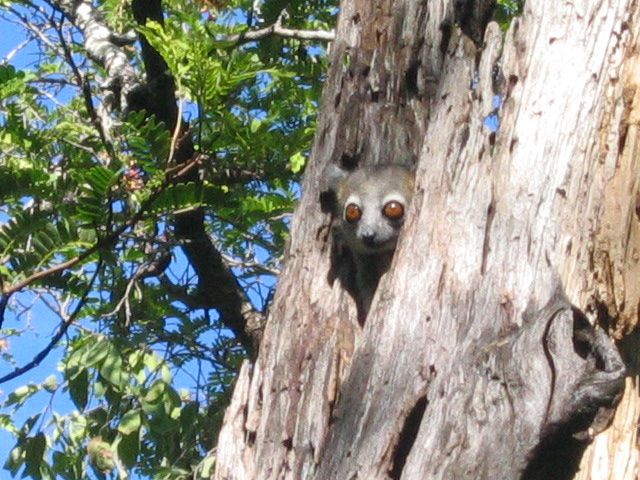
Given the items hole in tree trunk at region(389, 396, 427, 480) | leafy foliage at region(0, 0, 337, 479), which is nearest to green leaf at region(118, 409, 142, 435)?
leafy foliage at region(0, 0, 337, 479)

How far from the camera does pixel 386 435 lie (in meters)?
3.44

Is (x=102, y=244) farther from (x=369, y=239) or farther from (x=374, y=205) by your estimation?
(x=374, y=205)

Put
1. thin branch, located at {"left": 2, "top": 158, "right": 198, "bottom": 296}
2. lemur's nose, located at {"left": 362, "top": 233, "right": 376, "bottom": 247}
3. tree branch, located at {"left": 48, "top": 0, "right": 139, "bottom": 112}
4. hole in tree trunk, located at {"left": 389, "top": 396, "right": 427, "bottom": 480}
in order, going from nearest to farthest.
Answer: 1. hole in tree trunk, located at {"left": 389, "top": 396, "right": 427, "bottom": 480}
2. thin branch, located at {"left": 2, "top": 158, "right": 198, "bottom": 296}
3. lemur's nose, located at {"left": 362, "top": 233, "right": 376, "bottom": 247}
4. tree branch, located at {"left": 48, "top": 0, "right": 139, "bottom": 112}

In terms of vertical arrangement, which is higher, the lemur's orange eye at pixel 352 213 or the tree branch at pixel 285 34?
the tree branch at pixel 285 34

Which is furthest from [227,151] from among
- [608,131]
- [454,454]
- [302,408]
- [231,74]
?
[454,454]

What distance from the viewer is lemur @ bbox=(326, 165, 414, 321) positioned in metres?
4.48

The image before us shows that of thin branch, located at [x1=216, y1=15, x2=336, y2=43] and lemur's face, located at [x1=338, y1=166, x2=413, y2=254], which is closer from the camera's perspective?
lemur's face, located at [x1=338, y1=166, x2=413, y2=254]

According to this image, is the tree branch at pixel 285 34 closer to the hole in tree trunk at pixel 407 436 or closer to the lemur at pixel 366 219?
the lemur at pixel 366 219

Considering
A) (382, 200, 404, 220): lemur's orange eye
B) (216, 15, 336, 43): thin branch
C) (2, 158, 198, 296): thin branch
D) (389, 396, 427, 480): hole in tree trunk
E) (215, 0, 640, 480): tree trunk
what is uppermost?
(216, 15, 336, 43): thin branch

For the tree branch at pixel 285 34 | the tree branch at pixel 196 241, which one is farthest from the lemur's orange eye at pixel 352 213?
the tree branch at pixel 285 34

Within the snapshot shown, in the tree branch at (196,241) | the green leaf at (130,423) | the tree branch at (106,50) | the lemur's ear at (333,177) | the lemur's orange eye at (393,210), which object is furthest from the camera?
the tree branch at (106,50)

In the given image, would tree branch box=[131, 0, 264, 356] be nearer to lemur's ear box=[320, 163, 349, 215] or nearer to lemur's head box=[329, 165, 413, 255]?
lemur's head box=[329, 165, 413, 255]

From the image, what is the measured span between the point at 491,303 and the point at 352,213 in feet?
6.12

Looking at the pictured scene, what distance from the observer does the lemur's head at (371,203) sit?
4.74 meters
